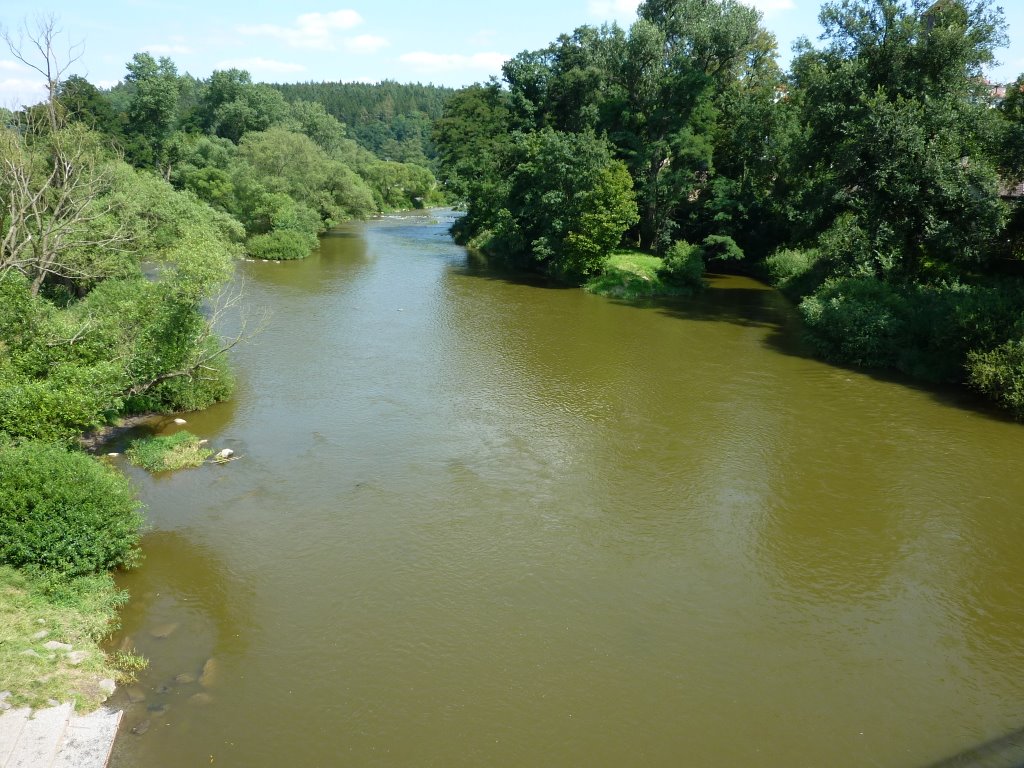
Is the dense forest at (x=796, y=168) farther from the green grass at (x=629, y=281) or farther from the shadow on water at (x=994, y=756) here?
the shadow on water at (x=994, y=756)

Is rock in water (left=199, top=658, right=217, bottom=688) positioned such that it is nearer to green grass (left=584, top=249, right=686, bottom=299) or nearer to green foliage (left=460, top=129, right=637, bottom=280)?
green grass (left=584, top=249, right=686, bottom=299)

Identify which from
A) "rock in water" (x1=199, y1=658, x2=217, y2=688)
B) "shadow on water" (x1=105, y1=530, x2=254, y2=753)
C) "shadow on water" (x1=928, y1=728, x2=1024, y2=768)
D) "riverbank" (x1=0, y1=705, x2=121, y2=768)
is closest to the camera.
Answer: "riverbank" (x1=0, y1=705, x2=121, y2=768)

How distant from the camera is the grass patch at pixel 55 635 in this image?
9.69 m

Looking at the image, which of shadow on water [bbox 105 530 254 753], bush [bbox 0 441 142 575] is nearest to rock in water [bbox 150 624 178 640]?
shadow on water [bbox 105 530 254 753]

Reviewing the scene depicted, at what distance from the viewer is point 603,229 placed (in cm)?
3919

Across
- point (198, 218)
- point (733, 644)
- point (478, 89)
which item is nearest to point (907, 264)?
point (733, 644)

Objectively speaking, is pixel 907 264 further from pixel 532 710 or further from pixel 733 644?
pixel 532 710

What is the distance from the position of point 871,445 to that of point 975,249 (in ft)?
35.3

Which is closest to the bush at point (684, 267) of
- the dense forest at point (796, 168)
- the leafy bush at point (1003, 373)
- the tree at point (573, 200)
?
the dense forest at point (796, 168)

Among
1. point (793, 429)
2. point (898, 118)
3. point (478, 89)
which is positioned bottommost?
point (793, 429)

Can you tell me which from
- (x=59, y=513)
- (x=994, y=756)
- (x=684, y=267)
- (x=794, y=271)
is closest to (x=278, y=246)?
(x=684, y=267)

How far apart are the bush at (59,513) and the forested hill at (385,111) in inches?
4799

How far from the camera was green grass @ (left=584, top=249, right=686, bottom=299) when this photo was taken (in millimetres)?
39406

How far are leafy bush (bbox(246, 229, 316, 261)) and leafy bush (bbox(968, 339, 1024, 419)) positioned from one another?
40433mm
